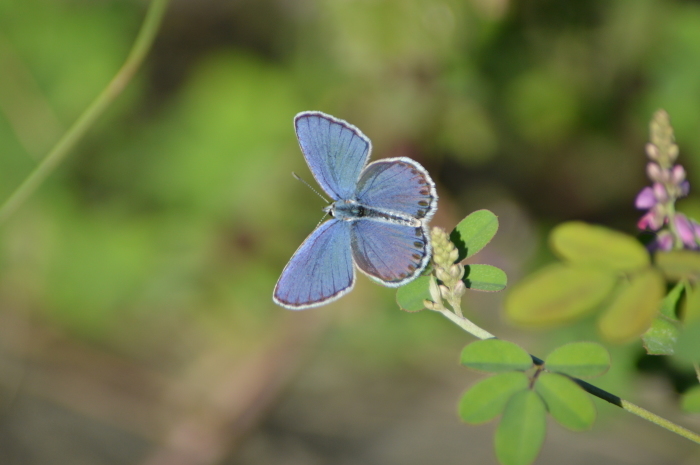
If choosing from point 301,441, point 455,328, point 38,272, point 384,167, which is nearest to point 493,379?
point 384,167

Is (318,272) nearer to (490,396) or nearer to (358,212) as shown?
(358,212)

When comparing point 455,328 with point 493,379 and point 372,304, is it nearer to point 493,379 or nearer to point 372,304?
point 372,304

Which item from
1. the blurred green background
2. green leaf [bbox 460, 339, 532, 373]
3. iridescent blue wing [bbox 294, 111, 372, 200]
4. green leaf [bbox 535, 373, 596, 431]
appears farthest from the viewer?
the blurred green background

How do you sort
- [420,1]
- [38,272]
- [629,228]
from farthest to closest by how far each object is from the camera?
[38,272] → [629,228] → [420,1]

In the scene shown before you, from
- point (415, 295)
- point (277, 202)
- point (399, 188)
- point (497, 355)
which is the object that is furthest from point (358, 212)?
point (277, 202)

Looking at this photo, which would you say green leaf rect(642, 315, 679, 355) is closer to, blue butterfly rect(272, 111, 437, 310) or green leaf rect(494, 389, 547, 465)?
green leaf rect(494, 389, 547, 465)

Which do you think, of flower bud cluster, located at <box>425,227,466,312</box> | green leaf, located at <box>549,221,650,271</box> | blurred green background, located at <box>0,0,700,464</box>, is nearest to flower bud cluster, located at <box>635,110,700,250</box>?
green leaf, located at <box>549,221,650,271</box>
